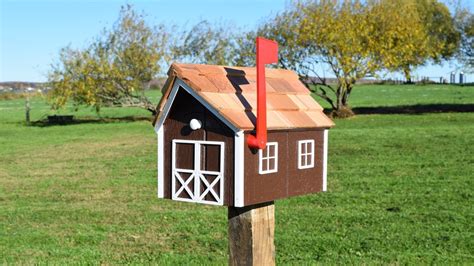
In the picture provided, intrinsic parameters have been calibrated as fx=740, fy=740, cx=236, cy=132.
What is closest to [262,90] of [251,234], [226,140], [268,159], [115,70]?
[226,140]

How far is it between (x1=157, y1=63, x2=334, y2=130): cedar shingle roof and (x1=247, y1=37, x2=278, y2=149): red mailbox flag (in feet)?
0.23

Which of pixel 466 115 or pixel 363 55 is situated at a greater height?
pixel 363 55

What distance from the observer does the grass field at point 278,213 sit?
8.45 meters

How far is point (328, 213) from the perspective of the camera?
10.7m

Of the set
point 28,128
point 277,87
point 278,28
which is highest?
point 278,28

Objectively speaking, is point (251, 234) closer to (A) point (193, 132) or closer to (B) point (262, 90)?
(A) point (193, 132)

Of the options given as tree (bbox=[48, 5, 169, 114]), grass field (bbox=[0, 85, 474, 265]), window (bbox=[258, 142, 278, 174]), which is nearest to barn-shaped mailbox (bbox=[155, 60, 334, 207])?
window (bbox=[258, 142, 278, 174])

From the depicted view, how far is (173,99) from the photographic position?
4.57m

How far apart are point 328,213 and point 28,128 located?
24607 millimetres

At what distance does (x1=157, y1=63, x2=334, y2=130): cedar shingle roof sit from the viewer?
436cm

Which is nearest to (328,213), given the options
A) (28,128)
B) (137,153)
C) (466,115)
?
(137,153)

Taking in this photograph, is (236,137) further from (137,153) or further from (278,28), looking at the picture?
(278,28)

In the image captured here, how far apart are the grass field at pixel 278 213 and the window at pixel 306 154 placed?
3.09 metres

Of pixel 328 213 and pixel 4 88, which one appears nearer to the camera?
pixel 328 213
